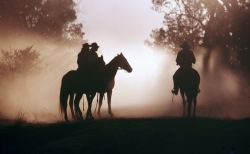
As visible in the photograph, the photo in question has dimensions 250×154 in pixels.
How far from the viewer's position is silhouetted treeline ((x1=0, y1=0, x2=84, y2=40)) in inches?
2726

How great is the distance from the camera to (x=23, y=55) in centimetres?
6894

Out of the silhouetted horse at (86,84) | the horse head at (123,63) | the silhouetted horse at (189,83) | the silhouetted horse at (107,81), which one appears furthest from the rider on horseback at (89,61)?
the silhouetted horse at (189,83)

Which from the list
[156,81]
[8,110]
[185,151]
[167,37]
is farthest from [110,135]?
[156,81]

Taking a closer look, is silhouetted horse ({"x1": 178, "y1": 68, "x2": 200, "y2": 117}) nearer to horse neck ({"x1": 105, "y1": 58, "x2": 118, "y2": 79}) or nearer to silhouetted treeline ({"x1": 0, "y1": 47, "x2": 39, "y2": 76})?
horse neck ({"x1": 105, "y1": 58, "x2": 118, "y2": 79})

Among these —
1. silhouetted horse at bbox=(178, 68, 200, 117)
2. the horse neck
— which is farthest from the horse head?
silhouetted horse at bbox=(178, 68, 200, 117)

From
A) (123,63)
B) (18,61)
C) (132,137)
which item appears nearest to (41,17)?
(18,61)

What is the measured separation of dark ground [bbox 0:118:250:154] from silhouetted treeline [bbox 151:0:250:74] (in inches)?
1249

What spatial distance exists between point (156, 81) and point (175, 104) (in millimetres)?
15235

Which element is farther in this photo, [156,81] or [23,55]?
[156,81]

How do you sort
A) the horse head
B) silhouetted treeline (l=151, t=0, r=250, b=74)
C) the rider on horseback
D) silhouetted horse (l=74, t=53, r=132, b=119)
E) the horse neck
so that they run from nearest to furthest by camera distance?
1. the rider on horseback
2. silhouetted horse (l=74, t=53, r=132, b=119)
3. the horse neck
4. the horse head
5. silhouetted treeline (l=151, t=0, r=250, b=74)

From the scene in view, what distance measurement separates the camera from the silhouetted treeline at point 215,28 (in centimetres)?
6556

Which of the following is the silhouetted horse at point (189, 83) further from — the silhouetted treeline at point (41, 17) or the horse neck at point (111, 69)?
the silhouetted treeline at point (41, 17)

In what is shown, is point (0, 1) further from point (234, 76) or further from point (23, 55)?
point (234, 76)

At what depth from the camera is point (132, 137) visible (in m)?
31.1
